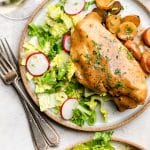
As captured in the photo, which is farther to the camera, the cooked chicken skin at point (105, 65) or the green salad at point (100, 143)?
the green salad at point (100, 143)

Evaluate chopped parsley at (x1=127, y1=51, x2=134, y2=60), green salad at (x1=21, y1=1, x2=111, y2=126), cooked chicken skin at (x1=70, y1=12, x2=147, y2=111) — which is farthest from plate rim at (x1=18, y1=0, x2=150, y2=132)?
chopped parsley at (x1=127, y1=51, x2=134, y2=60)

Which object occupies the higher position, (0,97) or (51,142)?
(0,97)

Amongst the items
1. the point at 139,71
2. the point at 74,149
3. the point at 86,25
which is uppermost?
the point at 86,25

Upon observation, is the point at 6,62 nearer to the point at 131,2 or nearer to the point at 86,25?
the point at 86,25

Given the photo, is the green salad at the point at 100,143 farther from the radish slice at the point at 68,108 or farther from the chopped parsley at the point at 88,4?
the chopped parsley at the point at 88,4

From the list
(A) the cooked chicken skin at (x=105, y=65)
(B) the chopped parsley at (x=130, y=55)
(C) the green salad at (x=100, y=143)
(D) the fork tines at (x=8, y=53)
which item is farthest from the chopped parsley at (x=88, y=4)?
(C) the green salad at (x=100, y=143)

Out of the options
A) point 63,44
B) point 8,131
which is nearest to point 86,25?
point 63,44
